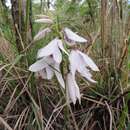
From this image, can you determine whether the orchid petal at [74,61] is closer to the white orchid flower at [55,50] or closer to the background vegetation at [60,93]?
the white orchid flower at [55,50]

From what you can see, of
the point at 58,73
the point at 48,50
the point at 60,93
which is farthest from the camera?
the point at 60,93

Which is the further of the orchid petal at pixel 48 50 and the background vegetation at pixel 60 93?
the background vegetation at pixel 60 93

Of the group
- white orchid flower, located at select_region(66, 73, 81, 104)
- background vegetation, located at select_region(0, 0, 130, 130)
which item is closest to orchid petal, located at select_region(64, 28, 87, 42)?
white orchid flower, located at select_region(66, 73, 81, 104)

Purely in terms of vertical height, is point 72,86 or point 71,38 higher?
point 71,38

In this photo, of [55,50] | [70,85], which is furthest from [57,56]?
[70,85]

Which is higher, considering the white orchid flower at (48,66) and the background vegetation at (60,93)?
the white orchid flower at (48,66)

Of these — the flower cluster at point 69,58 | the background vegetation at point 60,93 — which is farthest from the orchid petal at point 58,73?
the background vegetation at point 60,93

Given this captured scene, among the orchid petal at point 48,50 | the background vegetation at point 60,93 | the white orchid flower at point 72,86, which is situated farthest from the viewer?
the background vegetation at point 60,93

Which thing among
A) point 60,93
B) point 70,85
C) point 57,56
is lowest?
Result: point 60,93

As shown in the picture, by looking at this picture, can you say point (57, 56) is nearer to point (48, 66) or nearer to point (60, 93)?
point (48, 66)

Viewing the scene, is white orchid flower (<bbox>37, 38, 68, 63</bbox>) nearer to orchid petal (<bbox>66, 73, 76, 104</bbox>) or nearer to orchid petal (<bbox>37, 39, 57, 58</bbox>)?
orchid petal (<bbox>37, 39, 57, 58</bbox>)
